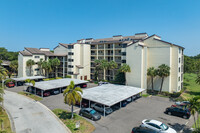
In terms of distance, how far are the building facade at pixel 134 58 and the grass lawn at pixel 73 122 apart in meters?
25.8

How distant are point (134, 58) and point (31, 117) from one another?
33.3 meters

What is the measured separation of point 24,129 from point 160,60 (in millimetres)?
39900

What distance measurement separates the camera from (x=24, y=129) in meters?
19.8

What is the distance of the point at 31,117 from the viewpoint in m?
23.8

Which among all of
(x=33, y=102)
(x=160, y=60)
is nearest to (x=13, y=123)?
(x=33, y=102)

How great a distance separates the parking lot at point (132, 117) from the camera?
20578 mm

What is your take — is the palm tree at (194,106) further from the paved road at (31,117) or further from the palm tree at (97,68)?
the palm tree at (97,68)

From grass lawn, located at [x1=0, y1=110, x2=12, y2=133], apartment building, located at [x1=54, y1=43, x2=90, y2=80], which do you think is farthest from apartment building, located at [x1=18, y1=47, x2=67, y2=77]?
grass lawn, located at [x1=0, y1=110, x2=12, y2=133]

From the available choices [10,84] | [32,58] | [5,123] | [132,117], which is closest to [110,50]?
[32,58]

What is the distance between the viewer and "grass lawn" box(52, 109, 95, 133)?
63.7 ft

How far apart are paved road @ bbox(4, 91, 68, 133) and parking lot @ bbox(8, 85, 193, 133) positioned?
10.1 feet

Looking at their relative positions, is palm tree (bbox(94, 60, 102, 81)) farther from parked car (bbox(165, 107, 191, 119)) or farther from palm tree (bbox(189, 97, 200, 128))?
palm tree (bbox(189, 97, 200, 128))

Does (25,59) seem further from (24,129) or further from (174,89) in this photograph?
(174,89)

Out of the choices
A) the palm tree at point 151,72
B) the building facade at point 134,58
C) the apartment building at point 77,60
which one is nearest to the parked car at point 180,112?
the palm tree at point 151,72
